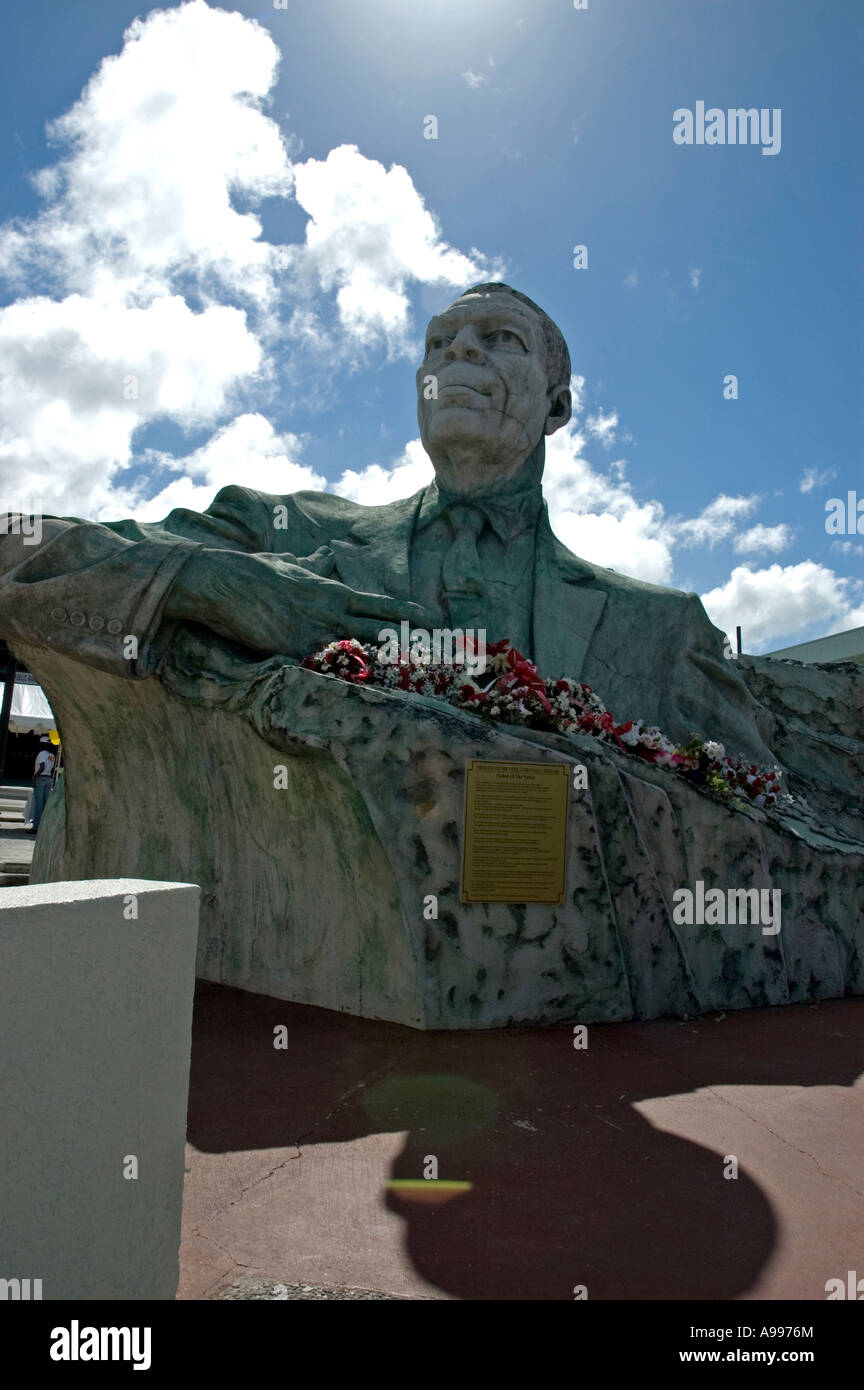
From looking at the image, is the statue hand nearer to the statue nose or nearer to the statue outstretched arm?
the statue outstretched arm

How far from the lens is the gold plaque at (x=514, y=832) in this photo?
178 inches

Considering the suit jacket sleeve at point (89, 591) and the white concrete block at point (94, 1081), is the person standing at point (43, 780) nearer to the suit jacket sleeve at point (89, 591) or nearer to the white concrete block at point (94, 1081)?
the suit jacket sleeve at point (89, 591)

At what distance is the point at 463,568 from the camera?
6.57 m

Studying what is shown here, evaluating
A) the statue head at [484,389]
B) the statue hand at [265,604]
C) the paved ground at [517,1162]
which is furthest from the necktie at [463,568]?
the paved ground at [517,1162]

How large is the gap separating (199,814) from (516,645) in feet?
7.70

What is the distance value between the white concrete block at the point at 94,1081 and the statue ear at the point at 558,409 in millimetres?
6096

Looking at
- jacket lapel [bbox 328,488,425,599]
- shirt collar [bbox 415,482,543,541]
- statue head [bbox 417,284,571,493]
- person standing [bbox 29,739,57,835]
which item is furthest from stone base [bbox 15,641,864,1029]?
person standing [bbox 29,739,57,835]

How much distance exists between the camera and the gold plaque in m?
4.53

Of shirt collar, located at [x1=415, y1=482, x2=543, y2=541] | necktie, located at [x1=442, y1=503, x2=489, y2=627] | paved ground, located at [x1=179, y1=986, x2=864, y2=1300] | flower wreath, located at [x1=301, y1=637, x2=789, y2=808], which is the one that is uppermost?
shirt collar, located at [x1=415, y1=482, x2=543, y2=541]

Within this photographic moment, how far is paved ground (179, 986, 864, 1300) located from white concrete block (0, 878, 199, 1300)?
20.0 inches

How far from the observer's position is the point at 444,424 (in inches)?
257

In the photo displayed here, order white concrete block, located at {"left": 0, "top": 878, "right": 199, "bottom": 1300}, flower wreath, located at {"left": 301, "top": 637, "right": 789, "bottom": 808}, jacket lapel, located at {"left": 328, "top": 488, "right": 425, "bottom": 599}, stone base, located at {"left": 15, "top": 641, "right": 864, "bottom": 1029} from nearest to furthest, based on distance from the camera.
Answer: white concrete block, located at {"left": 0, "top": 878, "right": 199, "bottom": 1300}, stone base, located at {"left": 15, "top": 641, "right": 864, "bottom": 1029}, flower wreath, located at {"left": 301, "top": 637, "right": 789, "bottom": 808}, jacket lapel, located at {"left": 328, "top": 488, "right": 425, "bottom": 599}

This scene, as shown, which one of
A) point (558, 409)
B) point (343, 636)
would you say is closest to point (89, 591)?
point (343, 636)
